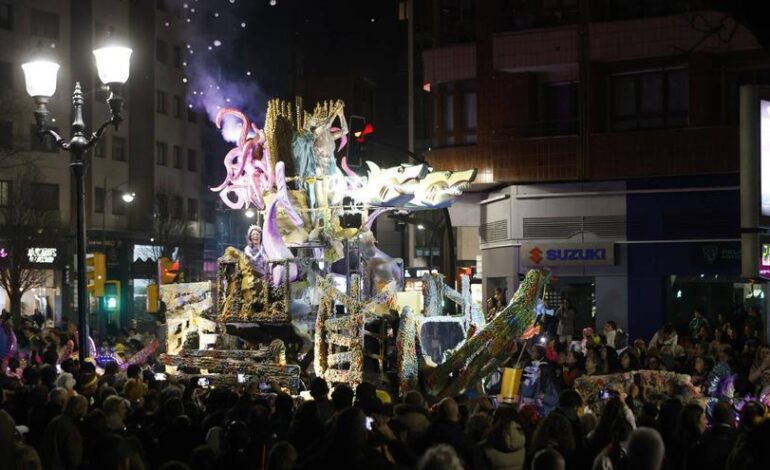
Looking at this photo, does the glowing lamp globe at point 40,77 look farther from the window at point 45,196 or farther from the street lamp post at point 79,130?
the window at point 45,196

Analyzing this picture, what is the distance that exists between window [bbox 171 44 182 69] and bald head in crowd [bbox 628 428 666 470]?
5719 cm

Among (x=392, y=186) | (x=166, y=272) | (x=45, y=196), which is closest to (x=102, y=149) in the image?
(x=45, y=196)

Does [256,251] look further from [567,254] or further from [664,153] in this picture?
[567,254]

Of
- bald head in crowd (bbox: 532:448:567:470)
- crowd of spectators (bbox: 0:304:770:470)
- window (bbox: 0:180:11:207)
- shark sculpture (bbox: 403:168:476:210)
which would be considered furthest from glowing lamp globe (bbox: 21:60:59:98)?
window (bbox: 0:180:11:207)

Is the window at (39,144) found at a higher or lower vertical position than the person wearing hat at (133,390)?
higher

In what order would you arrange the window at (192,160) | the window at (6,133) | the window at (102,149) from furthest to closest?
1. the window at (192,160)
2. the window at (102,149)
3. the window at (6,133)

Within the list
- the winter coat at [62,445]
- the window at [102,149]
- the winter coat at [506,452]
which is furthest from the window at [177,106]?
the winter coat at [506,452]

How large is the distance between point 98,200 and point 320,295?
131ft

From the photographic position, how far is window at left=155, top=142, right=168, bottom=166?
2424 inches

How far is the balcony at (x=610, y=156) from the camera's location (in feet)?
96.9

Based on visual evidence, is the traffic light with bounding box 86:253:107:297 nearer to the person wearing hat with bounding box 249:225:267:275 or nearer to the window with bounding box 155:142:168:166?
the person wearing hat with bounding box 249:225:267:275

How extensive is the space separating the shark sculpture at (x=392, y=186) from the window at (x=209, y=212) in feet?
157

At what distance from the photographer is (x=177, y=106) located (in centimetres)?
6344

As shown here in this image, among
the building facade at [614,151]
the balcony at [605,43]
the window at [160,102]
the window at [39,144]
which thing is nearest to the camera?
the balcony at [605,43]
